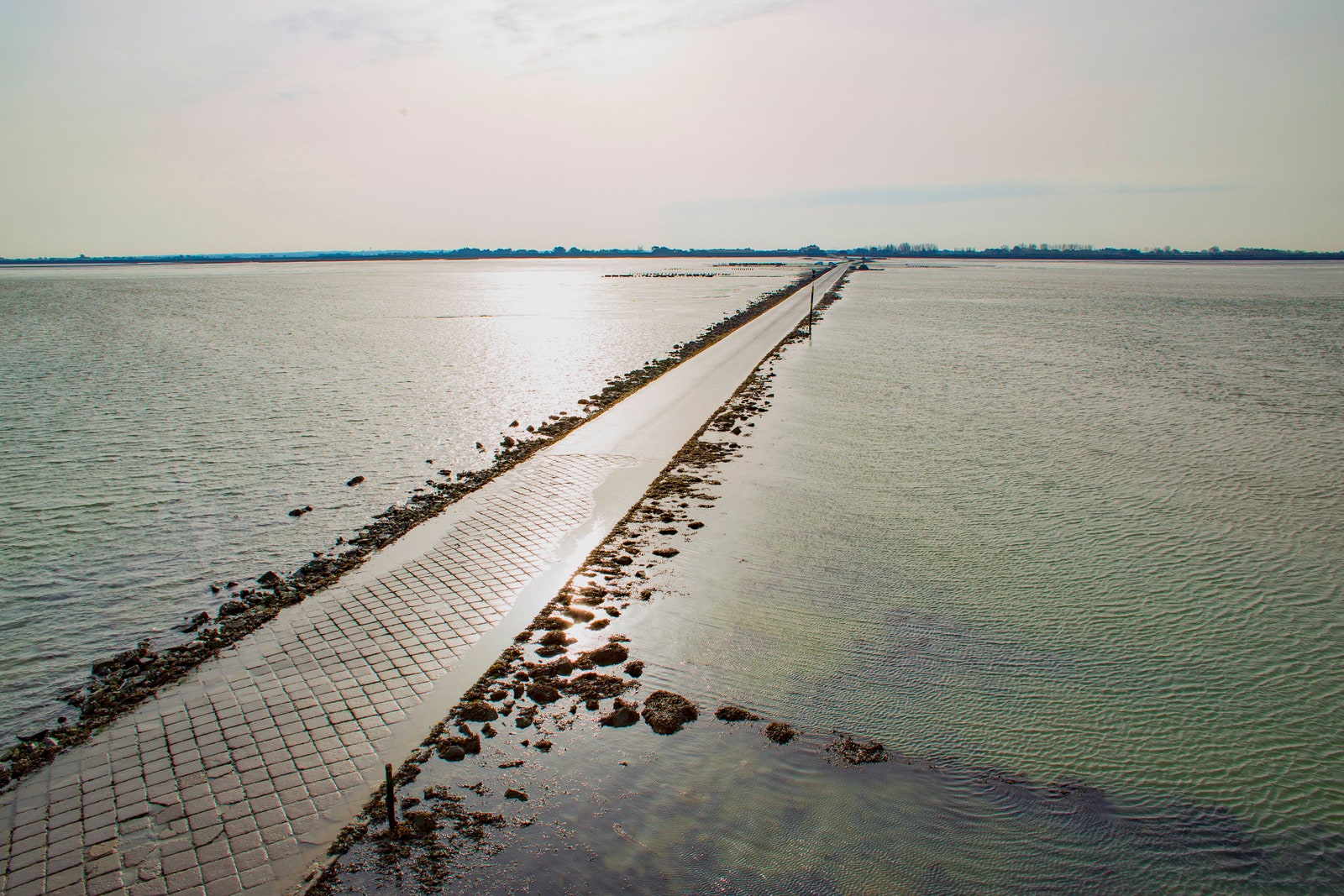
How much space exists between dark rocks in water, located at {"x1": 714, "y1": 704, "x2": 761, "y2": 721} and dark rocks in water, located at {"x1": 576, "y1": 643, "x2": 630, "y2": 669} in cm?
124

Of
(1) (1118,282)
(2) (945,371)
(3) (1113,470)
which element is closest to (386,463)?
(3) (1113,470)

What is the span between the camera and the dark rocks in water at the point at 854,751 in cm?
597

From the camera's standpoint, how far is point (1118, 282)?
9206 centimetres

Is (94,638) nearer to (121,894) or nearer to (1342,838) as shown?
(121,894)

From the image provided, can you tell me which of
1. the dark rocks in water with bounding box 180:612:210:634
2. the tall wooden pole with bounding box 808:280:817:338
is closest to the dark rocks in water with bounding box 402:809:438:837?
the dark rocks in water with bounding box 180:612:210:634

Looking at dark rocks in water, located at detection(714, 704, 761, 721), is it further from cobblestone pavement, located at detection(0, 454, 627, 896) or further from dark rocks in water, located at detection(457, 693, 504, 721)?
cobblestone pavement, located at detection(0, 454, 627, 896)

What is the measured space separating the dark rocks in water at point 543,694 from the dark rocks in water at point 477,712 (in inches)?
15.0

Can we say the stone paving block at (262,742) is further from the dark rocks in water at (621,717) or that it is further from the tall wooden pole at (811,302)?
the tall wooden pole at (811,302)

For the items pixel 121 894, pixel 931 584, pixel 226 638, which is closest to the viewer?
pixel 121 894

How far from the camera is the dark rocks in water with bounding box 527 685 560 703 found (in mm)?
6680

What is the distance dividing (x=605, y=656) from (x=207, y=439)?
13825mm

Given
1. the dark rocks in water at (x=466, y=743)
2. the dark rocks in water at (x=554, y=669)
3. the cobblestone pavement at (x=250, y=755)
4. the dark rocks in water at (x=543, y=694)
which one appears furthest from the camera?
the dark rocks in water at (x=554, y=669)

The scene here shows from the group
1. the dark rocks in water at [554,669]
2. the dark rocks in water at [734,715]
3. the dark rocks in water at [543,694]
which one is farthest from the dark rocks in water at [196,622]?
the dark rocks in water at [734,715]

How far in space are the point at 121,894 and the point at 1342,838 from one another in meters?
8.25
